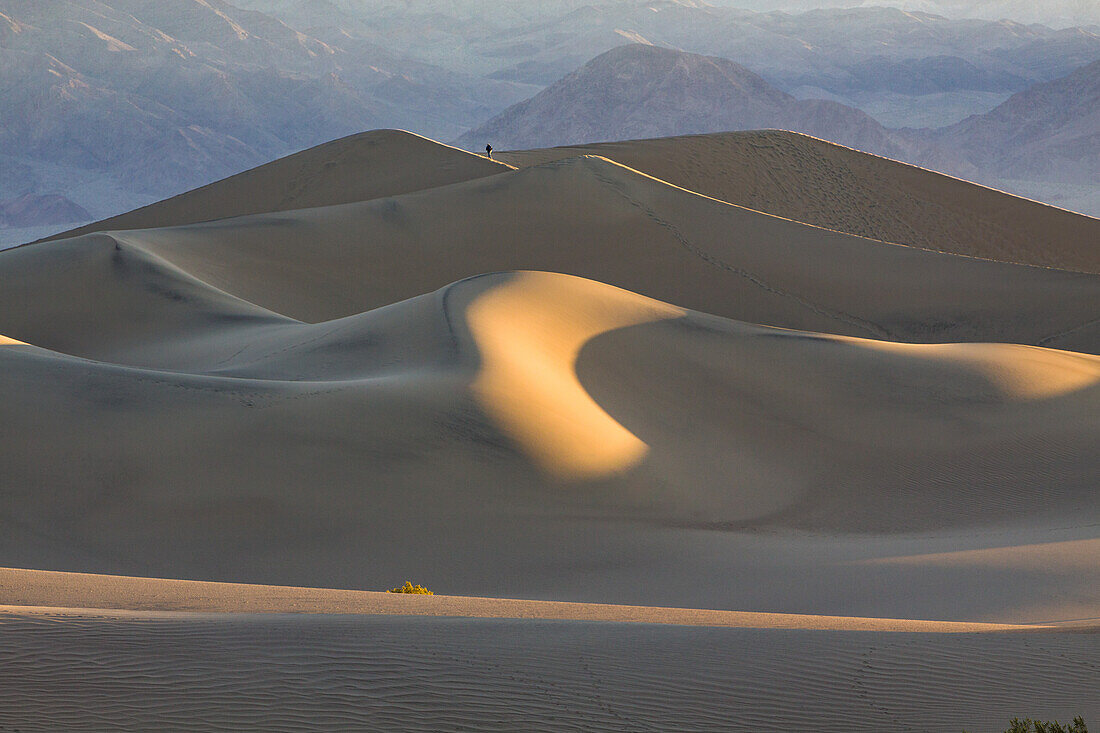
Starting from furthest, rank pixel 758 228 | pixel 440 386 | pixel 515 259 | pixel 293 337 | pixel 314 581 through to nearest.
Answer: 1. pixel 758 228
2. pixel 515 259
3. pixel 293 337
4. pixel 440 386
5. pixel 314 581

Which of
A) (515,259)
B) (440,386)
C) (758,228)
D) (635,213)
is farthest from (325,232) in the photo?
(440,386)

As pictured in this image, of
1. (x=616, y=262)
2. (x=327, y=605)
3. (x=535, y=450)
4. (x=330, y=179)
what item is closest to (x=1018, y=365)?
(x=535, y=450)

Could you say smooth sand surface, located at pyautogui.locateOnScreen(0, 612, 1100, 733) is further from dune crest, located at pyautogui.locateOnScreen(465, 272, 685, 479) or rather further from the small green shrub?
dune crest, located at pyautogui.locateOnScreen(465, 272, 685, 479)

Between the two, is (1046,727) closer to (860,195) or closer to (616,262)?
(616,262)

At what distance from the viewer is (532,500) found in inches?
462

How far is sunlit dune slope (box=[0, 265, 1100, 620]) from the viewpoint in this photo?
1016cm

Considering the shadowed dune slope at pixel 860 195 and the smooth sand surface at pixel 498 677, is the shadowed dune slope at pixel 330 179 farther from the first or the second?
the smooth sand surface at pixel 498 677

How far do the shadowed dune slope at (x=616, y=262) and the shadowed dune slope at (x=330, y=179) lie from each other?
10955mm

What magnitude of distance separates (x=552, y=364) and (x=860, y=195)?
37863 millimetres

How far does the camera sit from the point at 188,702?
15.8ft

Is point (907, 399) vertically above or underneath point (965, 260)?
underneath

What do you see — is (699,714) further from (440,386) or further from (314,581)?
(440,386)

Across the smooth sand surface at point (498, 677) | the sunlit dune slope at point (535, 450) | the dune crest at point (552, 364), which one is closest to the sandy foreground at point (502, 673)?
the smooth sand surface at point (498, 677)

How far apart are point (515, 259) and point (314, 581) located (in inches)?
845
